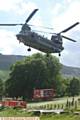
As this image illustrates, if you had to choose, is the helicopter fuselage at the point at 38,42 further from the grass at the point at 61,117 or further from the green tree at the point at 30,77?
the green tree at the point at 30,77

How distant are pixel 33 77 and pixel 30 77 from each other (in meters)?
0.89

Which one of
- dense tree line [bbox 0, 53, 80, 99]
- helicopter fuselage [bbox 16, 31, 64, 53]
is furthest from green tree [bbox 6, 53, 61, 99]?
helicopter fuselage [bbox 16, 31, 64, 53]

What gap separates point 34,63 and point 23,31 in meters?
86.1

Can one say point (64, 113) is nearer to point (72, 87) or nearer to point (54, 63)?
point (54, 63)

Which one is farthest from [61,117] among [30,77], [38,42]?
[30,77]

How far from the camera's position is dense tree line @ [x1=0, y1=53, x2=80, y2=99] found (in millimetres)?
156000

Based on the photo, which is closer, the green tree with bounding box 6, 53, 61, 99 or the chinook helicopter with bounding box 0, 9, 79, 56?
the chinook helicopter with bounding box 0, 9, 79, 56

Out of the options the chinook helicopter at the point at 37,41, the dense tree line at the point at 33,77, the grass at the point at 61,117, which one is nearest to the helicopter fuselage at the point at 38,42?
the chinook helicopter at the point at 37,41

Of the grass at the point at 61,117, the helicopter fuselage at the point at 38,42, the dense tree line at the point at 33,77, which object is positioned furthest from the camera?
the dense tree line at the point at 33,77

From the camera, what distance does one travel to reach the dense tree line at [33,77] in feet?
512

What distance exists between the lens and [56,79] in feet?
537

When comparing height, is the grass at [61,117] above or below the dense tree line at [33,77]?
below

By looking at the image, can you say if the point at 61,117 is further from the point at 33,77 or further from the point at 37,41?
the point at 33,77

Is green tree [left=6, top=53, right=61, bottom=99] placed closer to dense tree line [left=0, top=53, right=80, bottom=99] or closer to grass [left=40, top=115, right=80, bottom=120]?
dense tree line [left=0, top=53, right=80, bottom=99]
